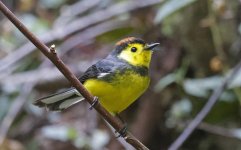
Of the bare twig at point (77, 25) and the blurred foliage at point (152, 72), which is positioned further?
the bare twig at point (77, 25)

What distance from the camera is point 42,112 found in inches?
166

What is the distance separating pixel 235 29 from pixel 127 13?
0.87 m

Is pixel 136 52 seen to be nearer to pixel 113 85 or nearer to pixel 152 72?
pixel 113 85

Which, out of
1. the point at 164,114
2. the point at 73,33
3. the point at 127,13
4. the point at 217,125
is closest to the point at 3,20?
the point at 73,33

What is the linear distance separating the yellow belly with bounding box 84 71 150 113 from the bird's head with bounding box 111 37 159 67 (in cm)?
14

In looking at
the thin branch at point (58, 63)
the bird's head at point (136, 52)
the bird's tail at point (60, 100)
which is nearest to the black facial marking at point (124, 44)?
the bird's head at point (136, 52)

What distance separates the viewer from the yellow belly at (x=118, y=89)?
2178 millimetres

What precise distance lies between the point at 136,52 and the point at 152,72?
1.29 meters

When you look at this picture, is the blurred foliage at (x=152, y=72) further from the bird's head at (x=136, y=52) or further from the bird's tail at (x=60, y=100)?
the bird's tail at (x=60, y=100)

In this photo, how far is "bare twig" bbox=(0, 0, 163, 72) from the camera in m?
3.82

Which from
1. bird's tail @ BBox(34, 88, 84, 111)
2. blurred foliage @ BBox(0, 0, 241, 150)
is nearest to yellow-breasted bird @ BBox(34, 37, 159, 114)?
bird's tail @ BBox(34, 88, 84, 111)

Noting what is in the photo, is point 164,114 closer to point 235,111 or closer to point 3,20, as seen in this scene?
point 235,111

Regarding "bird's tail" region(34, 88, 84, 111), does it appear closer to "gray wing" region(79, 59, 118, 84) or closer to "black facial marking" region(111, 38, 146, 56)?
"gray wing" region(79, 59, 118, 84)

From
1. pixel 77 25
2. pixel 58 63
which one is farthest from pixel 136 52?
pixel 77 25
